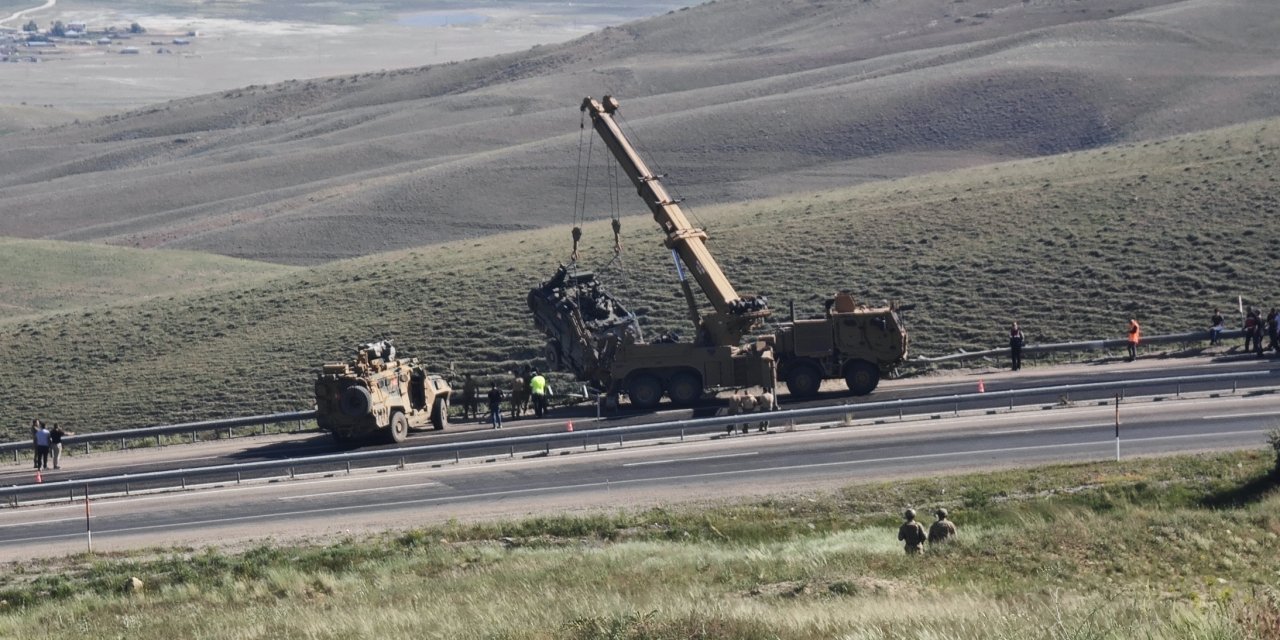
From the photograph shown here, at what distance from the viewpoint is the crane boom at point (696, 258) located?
35250mm

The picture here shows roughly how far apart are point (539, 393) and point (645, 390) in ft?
9.07

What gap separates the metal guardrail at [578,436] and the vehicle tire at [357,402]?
1.00 m

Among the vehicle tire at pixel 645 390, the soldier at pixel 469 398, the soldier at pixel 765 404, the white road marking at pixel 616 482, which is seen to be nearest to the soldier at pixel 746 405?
the soldier at pixel 765 404

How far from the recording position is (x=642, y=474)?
2870cm

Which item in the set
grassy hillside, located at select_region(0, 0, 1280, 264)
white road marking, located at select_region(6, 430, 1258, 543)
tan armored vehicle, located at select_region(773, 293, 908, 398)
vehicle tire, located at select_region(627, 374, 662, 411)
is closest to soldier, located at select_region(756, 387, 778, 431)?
tan armored vehicle, located at select_region(773, 293, 908, 398)

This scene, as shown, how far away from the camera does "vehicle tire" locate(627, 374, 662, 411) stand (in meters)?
35.6

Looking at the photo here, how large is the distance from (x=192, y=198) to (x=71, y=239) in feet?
39.0

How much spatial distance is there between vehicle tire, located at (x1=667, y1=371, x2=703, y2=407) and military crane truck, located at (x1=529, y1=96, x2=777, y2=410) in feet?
0.07

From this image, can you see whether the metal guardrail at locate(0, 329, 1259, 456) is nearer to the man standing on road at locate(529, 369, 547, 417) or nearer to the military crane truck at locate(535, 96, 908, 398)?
the man standing on road at locate(529, 369, 547, 417)

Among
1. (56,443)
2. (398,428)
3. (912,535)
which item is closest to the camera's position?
(912,535)

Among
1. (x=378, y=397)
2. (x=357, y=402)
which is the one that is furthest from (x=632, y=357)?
(x=357, y=402)

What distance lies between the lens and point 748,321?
116ft

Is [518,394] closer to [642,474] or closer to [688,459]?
[688,459]

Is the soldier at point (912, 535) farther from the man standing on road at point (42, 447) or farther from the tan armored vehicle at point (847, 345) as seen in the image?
the man standing on road at point (42, 447)
